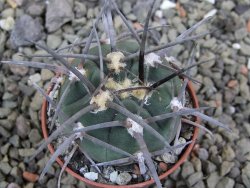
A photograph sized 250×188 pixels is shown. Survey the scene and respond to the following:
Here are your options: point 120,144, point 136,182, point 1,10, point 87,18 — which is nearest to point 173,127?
point 120,144

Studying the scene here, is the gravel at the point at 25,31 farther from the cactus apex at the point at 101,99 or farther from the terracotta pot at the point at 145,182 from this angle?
the cactus apex at the point at 101,99

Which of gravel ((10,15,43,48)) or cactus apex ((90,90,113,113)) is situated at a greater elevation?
gravel ((10,15,43,48))

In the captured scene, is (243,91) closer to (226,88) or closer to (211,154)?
(226,88)

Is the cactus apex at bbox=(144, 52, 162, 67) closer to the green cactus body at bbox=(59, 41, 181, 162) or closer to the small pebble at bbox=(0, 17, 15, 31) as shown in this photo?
the green cactus body at bbox=(59, 41, 181, 162)

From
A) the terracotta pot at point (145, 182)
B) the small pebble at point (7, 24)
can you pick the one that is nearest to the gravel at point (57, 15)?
the small pebble at point (7, 24)

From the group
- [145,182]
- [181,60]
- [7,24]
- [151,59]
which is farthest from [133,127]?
[7,24]

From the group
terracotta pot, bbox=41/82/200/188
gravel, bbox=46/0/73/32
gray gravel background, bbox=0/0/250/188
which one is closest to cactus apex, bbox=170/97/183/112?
terracotta pot, bbox=41/82/200/188

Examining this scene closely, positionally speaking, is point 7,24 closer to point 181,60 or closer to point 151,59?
point 181,60
